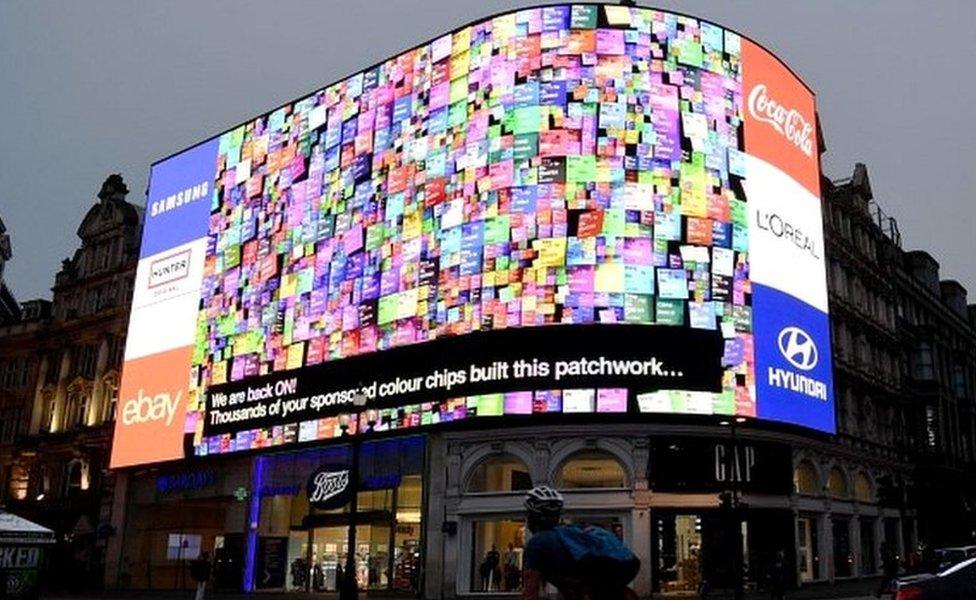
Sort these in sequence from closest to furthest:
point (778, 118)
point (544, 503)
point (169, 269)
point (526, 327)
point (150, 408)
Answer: point (544, 503), point (526, 327), point (778, 118), point (150, 408), point (169, 269)

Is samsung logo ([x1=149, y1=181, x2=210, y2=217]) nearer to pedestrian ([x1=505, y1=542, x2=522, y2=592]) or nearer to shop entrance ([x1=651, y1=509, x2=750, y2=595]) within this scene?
pedestrian ([x1=505, y1=542, x2=522, y2=592])

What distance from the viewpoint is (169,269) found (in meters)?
55.3

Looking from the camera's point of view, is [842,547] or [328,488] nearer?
[328,488]

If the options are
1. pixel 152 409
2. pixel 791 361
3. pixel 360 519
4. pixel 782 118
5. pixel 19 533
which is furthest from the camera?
pixel 152 409

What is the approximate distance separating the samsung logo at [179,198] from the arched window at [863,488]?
38.0 metres

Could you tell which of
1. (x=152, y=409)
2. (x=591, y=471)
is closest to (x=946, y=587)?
(x=591, y=471)

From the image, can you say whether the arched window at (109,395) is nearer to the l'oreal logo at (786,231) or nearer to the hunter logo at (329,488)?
the hunter logo at (329,488)

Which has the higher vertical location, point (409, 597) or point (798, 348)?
point (798, 348)

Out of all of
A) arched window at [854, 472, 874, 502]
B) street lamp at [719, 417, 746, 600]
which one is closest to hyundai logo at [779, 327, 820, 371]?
street lamp at [719, 417, 746, 600]

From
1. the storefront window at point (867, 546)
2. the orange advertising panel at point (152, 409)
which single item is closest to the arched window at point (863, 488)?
the storefront window at point (867, 546)

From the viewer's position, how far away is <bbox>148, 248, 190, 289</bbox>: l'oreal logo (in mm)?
54469

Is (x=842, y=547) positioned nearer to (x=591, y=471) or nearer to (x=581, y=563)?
(x=591, y=471)

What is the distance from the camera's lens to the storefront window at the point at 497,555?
39.0m

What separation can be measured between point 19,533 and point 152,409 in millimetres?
44227
